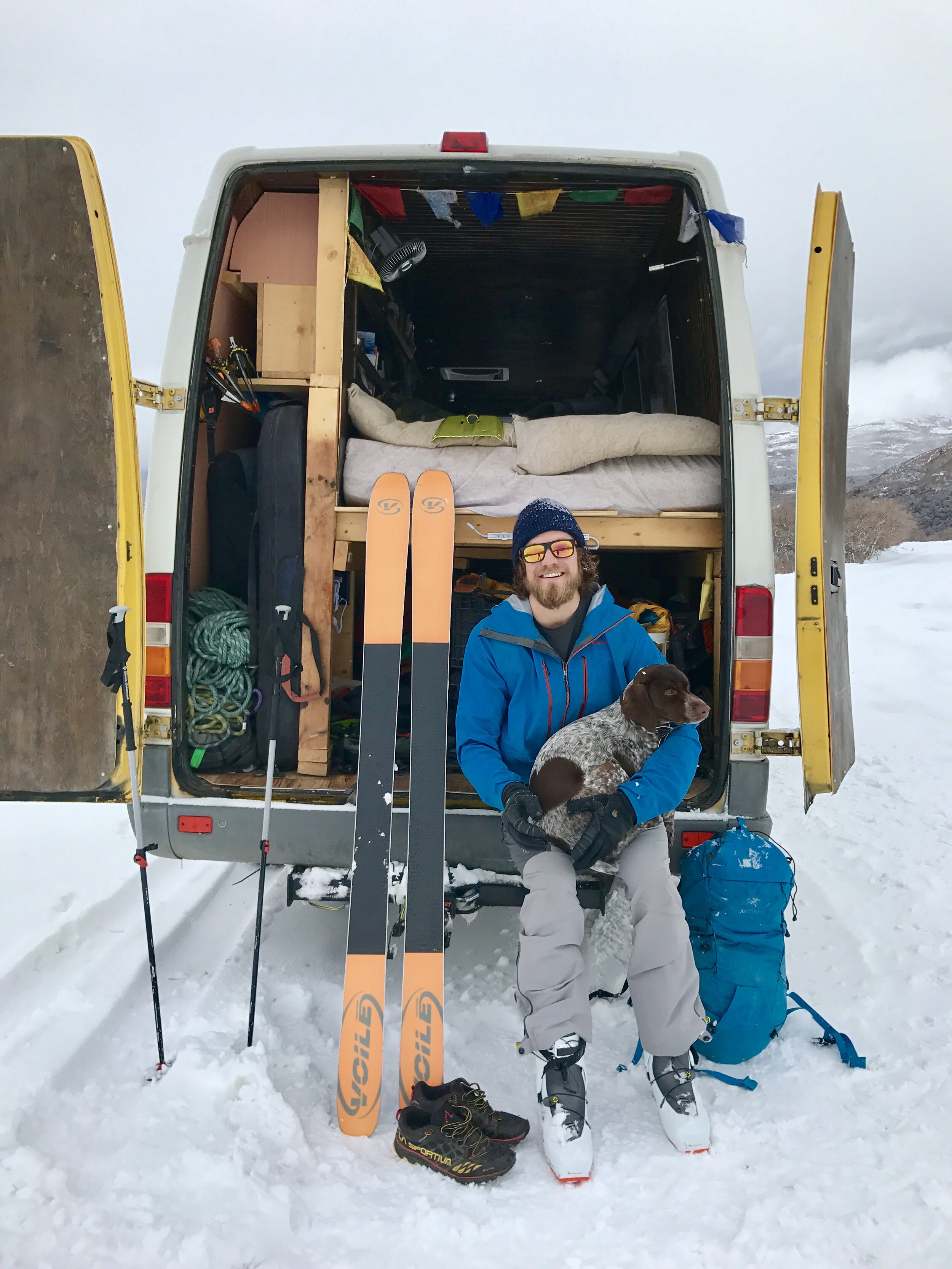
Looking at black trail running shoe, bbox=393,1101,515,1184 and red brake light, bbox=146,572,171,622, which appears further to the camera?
red brake light, bbox=146,572,171,622

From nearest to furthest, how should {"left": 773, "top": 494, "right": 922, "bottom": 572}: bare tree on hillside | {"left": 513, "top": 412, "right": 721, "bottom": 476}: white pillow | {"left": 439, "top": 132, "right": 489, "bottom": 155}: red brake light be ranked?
{"left": 439, "top": 132, "right": 489, "bottom": 155}: red brake light
{"left": 513, "top": 412, "right": 721, "bottom": 476}: white pillow
{"left": 773, "top": 494, "right": 922, "bottom": 572}: bare tree on hillside

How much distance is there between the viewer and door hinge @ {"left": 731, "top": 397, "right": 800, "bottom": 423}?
7.49 feet

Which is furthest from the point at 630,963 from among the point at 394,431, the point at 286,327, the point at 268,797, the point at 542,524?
the point at 286,327

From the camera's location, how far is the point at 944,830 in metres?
3.73

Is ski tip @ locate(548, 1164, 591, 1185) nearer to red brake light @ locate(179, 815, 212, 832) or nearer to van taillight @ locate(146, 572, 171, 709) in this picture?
red brake light @ locate(179, 815, 212, 832)

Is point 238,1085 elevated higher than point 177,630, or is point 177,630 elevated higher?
point 177,630

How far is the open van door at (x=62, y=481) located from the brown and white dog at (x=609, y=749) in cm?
122

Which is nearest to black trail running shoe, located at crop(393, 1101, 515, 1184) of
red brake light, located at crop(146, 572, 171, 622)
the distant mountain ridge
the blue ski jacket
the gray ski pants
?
the gray ski pants

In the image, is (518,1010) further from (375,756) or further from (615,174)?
(615,174)

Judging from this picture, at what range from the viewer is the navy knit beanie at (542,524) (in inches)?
89.8

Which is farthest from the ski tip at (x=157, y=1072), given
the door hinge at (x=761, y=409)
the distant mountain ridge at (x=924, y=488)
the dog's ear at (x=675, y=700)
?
the distant mountain ridge at (x=924, y=488)

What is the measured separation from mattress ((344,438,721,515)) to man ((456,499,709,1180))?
0.80ft

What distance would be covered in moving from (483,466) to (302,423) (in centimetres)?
64

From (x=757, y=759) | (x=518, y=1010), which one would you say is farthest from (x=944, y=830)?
(x=518, y=1010)
